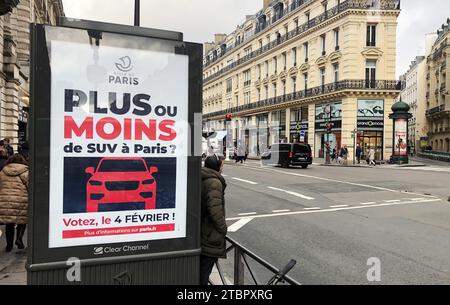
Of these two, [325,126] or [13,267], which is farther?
[325,126]

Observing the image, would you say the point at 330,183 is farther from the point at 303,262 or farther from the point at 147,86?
the point at 147,86

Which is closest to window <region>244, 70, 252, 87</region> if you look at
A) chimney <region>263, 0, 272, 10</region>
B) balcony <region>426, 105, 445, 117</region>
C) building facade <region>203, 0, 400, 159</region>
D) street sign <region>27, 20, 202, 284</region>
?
building facade <region>203, 0, 400, 159</region>

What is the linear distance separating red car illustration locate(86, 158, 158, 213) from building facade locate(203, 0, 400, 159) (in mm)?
35186

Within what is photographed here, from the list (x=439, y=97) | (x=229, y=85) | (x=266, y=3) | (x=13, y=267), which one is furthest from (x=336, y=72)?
(x=13, y=267)

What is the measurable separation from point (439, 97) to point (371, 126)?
32724 mm

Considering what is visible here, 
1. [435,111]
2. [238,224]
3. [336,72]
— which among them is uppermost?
[336,72]

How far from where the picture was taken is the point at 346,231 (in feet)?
26.2

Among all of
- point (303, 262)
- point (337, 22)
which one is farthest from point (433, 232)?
point (337, 22)

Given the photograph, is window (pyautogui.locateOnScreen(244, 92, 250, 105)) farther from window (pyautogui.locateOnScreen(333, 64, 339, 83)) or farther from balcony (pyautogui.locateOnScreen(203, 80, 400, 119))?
window (pyautogui.locateOnScreen(333, 64, 339, 83))

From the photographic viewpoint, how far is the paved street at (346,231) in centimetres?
550

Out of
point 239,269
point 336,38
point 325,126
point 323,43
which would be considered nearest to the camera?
point 239,269

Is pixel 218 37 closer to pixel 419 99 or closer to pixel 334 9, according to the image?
pixel 419 99

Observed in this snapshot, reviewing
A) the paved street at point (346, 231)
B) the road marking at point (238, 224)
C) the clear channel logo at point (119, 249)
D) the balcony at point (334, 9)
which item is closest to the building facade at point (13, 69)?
the paved street at point (346, 231)

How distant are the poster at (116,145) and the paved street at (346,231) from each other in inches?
85.4
